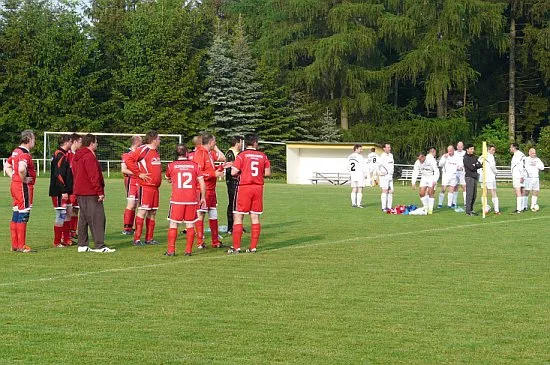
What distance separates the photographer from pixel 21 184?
610 inches

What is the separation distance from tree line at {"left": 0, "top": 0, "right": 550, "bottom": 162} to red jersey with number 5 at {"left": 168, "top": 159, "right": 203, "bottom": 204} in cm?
4695

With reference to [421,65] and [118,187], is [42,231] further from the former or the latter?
[421,65]

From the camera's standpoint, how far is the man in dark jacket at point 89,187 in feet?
50.7

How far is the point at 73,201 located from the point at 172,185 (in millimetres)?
2508

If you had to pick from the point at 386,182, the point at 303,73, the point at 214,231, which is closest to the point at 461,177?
the point at 386,182

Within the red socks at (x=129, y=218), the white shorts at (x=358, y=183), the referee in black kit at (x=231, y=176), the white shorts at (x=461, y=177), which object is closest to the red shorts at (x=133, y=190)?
the red socks at (x=129, y=218)

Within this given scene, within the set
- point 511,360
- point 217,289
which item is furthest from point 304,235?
point 511,360

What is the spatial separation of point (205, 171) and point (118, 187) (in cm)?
2480

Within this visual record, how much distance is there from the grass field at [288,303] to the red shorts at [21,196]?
830mm

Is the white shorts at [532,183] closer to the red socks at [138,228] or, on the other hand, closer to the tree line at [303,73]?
the red socks at [138,228]

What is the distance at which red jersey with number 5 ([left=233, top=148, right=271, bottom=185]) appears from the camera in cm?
1537

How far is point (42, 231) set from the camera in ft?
64.6

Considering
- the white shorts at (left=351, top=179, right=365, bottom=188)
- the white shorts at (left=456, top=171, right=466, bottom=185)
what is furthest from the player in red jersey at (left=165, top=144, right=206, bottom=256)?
the white shorts at (left=456, top=171, right=466, bottom=185)

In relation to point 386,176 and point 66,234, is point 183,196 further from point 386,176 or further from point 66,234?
point 386,176
